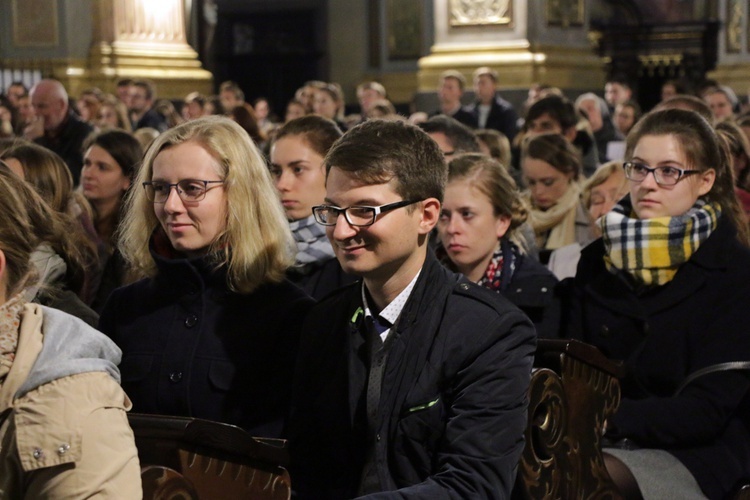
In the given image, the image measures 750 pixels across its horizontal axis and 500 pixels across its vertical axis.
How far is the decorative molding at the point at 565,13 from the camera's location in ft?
50.1

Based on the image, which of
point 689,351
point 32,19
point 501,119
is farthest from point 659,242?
point 32,19

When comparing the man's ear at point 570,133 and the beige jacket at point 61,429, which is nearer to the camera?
the beige jacket at point 61,429

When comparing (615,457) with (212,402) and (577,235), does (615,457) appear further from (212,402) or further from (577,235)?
(577,235)

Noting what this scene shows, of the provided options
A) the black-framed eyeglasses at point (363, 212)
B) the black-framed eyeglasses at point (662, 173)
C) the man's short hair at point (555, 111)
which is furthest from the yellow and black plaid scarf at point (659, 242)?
the man's short hair at point (555, 111)

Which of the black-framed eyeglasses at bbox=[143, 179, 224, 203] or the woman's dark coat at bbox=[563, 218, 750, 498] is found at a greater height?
the black-framed eyeglasses at bbox=[143, 179, 224, 203]

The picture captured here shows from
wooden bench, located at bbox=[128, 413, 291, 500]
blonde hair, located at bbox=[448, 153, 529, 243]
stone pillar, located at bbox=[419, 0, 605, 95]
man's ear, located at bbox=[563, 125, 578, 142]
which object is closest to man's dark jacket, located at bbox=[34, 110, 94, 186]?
man's ear, located at bbox=[563, 125, 578, 142]

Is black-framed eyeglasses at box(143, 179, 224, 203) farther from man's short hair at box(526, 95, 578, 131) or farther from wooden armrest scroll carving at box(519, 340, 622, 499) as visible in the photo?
man's short hair at box(526, 95, 578, 131)

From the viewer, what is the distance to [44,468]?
193 cm

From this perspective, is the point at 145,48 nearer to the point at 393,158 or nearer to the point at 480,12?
the point at 480,12

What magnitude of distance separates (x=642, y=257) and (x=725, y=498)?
30.1 inches

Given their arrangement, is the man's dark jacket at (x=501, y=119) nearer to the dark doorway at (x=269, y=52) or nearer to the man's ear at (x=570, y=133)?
the man's ear at (x=570, y=133)

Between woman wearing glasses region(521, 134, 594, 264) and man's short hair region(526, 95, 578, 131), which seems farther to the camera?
man's short hair region(526, 95, 578, 131)

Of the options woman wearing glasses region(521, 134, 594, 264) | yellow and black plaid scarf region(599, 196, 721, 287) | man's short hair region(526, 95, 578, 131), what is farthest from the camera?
man's short hair region(526, 95, 578, 131)

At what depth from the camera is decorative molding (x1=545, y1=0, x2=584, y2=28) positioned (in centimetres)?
1526
